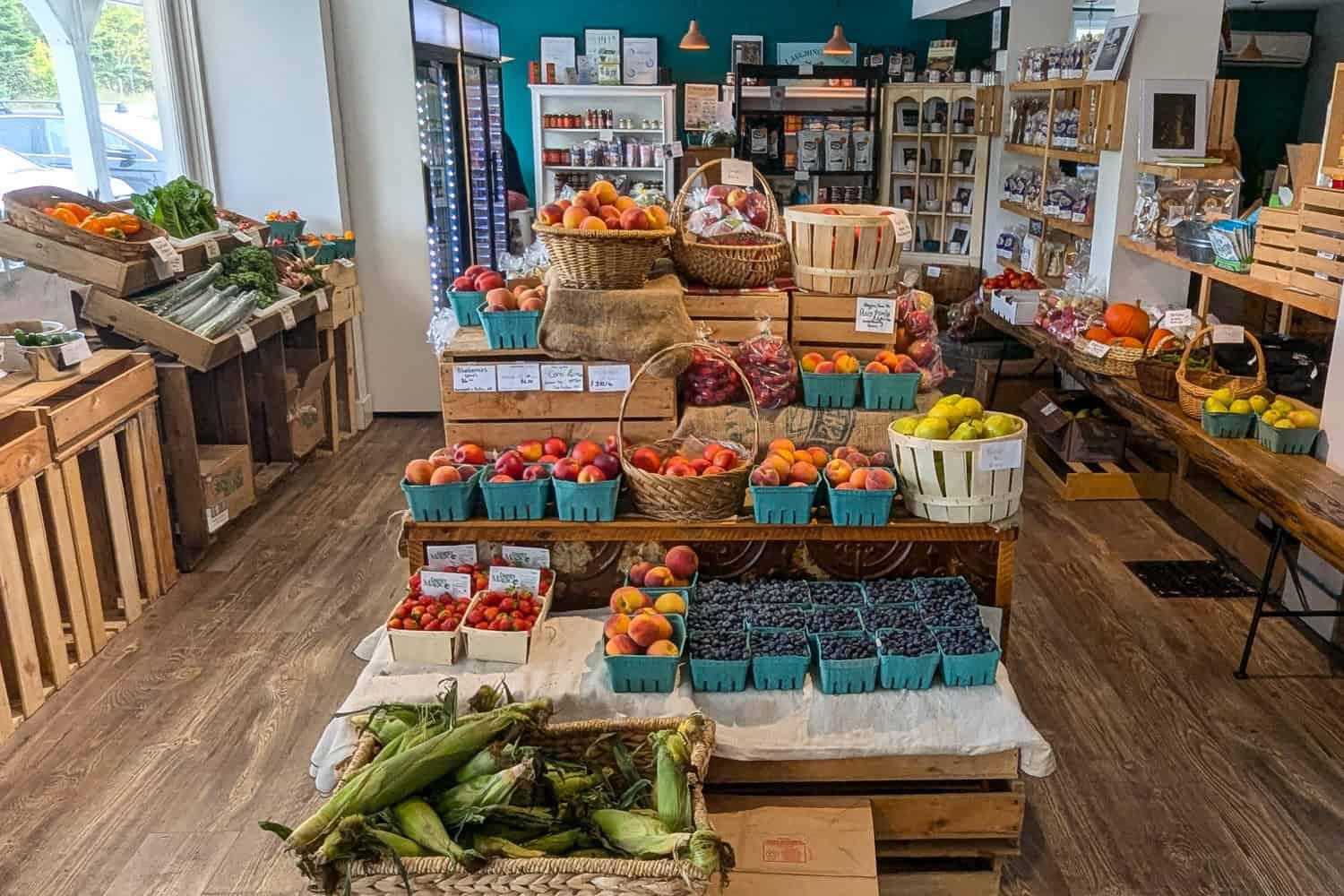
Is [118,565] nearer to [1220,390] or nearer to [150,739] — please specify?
[150,739]

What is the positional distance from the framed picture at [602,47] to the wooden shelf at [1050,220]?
4.61m

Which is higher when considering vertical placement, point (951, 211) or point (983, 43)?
point (983, 43)

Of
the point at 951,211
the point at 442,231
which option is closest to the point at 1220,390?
the point at 442,231

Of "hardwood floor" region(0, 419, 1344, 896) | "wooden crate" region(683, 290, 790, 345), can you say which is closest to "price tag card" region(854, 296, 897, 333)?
"wooden crate" region(683, 290, 790, 345)

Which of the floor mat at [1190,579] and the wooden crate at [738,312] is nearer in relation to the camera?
the wooden crate at [738,312]

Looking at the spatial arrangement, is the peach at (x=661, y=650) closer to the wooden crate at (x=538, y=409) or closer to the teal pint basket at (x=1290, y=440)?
the wooden crate at (x=538, y=409)

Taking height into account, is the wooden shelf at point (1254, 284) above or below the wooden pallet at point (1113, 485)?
above

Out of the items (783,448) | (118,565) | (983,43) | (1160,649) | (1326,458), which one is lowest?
(1160,649)

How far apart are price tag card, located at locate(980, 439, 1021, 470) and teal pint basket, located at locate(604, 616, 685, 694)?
0.85 meters

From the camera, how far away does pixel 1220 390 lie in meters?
4.05

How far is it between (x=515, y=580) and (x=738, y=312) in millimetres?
1149

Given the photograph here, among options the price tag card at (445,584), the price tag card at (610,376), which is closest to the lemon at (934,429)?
the price tag card at (610,376)

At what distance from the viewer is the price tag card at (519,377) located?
312 cm

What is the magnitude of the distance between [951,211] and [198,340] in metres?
7.58
